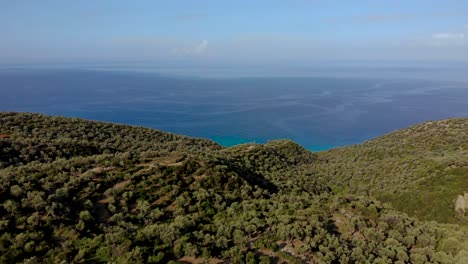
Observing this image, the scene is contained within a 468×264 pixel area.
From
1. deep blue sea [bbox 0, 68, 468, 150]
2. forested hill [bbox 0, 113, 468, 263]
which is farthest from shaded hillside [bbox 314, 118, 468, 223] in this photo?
deep blue sea [bbox 0, 68, 468, 150]

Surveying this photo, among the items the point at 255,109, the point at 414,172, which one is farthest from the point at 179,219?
the point at 255,109

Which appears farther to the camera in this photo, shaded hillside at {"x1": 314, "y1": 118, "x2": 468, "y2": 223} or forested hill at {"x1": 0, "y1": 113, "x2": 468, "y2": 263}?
shaded hillside at {"x1": 314, "y1": 118, "x2": 468, "y2": 223}

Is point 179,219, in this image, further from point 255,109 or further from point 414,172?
point 255,109

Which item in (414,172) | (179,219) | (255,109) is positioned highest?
(179,219)

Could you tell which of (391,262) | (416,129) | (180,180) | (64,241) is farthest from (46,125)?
(416,129)

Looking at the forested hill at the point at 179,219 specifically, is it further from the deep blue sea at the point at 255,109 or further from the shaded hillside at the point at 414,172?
the deep blue sea at the point at 255,109

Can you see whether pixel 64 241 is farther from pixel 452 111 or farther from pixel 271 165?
pixel 452 111

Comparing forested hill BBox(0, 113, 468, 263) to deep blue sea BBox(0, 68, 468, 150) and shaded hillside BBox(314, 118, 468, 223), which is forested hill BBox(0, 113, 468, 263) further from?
deep blue sea BBox(0, 68, 468, 150)

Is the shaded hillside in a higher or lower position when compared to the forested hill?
lower
